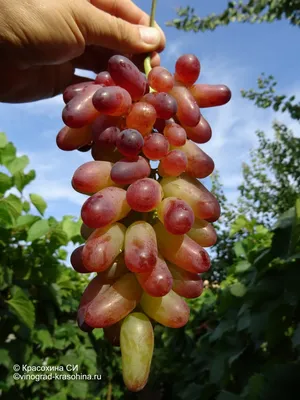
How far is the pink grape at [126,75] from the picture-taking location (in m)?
0.71

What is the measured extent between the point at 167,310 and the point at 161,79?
37 cm

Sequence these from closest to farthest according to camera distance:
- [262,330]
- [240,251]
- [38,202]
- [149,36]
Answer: [149,36] → [262,330] → [38,202] → [240,251]

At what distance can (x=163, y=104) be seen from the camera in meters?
0.71

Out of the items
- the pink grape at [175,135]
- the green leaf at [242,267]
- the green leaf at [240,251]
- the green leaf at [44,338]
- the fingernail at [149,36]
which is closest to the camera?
the pink grape at [175,135]

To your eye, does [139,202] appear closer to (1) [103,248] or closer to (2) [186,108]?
(1) [103,248]

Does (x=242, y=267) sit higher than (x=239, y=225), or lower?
higher

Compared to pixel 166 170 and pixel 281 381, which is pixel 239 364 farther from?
pixel 166 170

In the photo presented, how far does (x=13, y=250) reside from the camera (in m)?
2.24

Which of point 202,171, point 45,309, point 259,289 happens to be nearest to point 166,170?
point 202,171

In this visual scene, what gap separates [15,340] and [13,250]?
0.44 metres

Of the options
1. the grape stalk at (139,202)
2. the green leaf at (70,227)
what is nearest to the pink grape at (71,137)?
the grape stalk at (139,202)

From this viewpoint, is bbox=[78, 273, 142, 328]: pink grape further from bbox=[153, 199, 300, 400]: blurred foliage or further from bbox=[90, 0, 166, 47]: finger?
bbox=[90, 0, 166, 47]: finger

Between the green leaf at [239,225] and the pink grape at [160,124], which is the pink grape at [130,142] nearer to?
the pink grape at [160,124]

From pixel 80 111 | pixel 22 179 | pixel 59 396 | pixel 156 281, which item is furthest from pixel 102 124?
pixel 59 396
